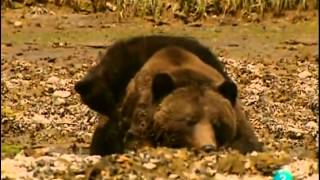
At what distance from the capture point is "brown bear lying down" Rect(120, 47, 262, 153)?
6539 millimetres

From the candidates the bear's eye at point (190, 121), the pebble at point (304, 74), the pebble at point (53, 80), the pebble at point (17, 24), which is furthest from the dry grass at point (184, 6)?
the bear's eye at point (190, 121)

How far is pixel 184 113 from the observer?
6551 mm

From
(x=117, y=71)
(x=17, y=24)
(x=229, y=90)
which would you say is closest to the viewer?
(x=229, y=90)

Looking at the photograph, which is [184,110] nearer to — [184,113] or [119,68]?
[184,113]

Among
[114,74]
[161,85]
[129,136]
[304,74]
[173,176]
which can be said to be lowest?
[304,74]

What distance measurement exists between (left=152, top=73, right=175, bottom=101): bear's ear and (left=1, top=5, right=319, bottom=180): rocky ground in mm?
574

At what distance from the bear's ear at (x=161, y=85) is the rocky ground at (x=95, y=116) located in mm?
574

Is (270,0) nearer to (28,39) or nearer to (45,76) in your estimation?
(28,39)

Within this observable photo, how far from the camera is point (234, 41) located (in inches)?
616

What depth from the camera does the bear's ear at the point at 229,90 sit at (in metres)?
6.79

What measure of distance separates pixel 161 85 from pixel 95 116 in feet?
10.6

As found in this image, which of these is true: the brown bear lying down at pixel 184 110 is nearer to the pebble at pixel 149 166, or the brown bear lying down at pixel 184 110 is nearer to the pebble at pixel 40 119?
the pebble at pixel 149 166

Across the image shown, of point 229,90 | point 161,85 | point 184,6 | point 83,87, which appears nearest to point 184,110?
point 161,85

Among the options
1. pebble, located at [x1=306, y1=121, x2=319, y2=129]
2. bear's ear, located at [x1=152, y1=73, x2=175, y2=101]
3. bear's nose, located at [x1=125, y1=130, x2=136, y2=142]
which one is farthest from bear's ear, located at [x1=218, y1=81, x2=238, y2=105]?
pebble, located at [x1=306, y1=121, x2=319, y2=129]
